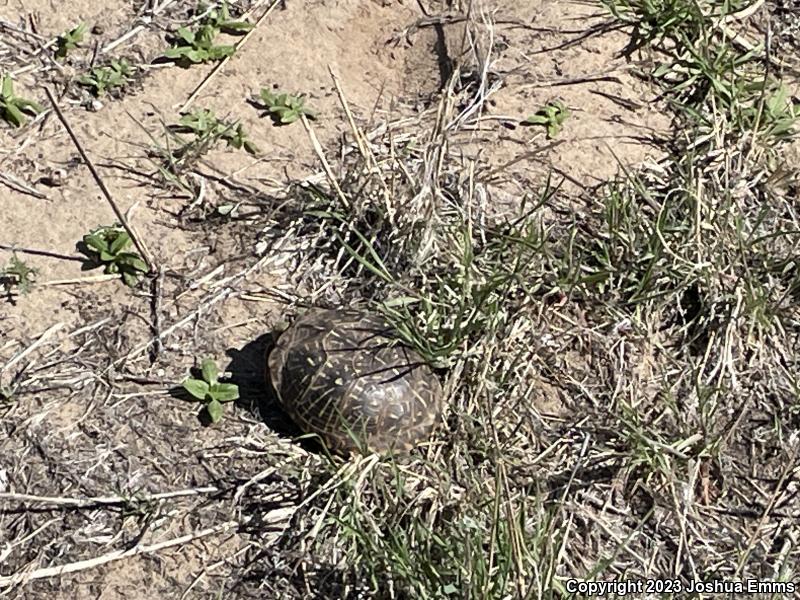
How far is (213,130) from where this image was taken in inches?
163

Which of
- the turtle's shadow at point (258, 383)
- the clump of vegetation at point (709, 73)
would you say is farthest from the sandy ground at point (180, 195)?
the clump of vegetation at point (709, 73)

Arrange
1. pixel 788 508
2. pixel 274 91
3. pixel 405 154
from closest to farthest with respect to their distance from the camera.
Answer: pixel 788 508 → pixel 405 154 → pixel 274 91

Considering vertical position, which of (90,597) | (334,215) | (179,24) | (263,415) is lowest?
(90,597)

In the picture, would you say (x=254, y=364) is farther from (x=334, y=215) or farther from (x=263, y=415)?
(x=334, y=215)

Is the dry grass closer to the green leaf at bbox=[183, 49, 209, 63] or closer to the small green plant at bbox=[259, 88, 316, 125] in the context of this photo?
the small green plant at bbox=[259, 88, 316, 125]

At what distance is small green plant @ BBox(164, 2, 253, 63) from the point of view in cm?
439

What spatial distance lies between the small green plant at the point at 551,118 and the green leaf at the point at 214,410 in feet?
5.25

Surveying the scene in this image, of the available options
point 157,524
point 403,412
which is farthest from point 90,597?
point 403,412

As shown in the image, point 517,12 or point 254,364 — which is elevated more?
point 517,12

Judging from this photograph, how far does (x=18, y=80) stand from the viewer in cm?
436

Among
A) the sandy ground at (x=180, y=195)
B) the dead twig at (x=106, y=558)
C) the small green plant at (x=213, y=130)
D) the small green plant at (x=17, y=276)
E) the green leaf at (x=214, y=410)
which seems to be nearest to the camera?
the dead twig at (x=106, y=558)

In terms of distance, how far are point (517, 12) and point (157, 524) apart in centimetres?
246

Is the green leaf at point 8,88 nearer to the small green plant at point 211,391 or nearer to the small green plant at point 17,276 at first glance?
the small green plant at point 17,276

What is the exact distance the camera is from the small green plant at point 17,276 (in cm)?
378
